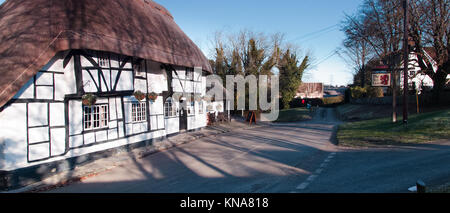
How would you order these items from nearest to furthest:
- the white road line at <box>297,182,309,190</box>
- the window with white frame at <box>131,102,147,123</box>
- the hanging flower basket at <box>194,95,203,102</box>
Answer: the white road line at <box>297,182,309,190</box>
the window with white frame at <box>131,102,147,123</box>
the hanging flower basket at <box>194,95,203,102</box>

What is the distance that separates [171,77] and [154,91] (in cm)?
187

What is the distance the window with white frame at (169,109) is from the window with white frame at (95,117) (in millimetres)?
5583

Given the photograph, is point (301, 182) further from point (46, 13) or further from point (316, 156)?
point (46, 13)

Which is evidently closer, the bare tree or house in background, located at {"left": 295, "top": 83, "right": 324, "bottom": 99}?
the bare tree

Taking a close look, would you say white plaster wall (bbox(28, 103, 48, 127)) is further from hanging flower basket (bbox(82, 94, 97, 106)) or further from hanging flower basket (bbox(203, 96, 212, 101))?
hanging flower basket (bbox(203, 96, 212, 101))

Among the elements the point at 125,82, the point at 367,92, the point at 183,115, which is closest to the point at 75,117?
the point at 125,82

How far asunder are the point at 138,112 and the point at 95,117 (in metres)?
3.04

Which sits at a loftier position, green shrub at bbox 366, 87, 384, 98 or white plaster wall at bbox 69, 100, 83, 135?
green shrub at bbox 366, 87, 384, 98

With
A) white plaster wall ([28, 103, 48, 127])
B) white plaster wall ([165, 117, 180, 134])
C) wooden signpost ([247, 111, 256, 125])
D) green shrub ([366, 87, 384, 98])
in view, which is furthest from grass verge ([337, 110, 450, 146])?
green shrub ([366, 87, 384, 98])

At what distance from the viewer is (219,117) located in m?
27.3

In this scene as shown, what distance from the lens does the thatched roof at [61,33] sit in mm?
8625

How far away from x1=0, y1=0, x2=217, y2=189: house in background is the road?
1.75 meters

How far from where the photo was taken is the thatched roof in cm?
862

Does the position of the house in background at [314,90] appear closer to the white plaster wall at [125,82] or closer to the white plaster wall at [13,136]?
the white plaster wall at [125,82]
